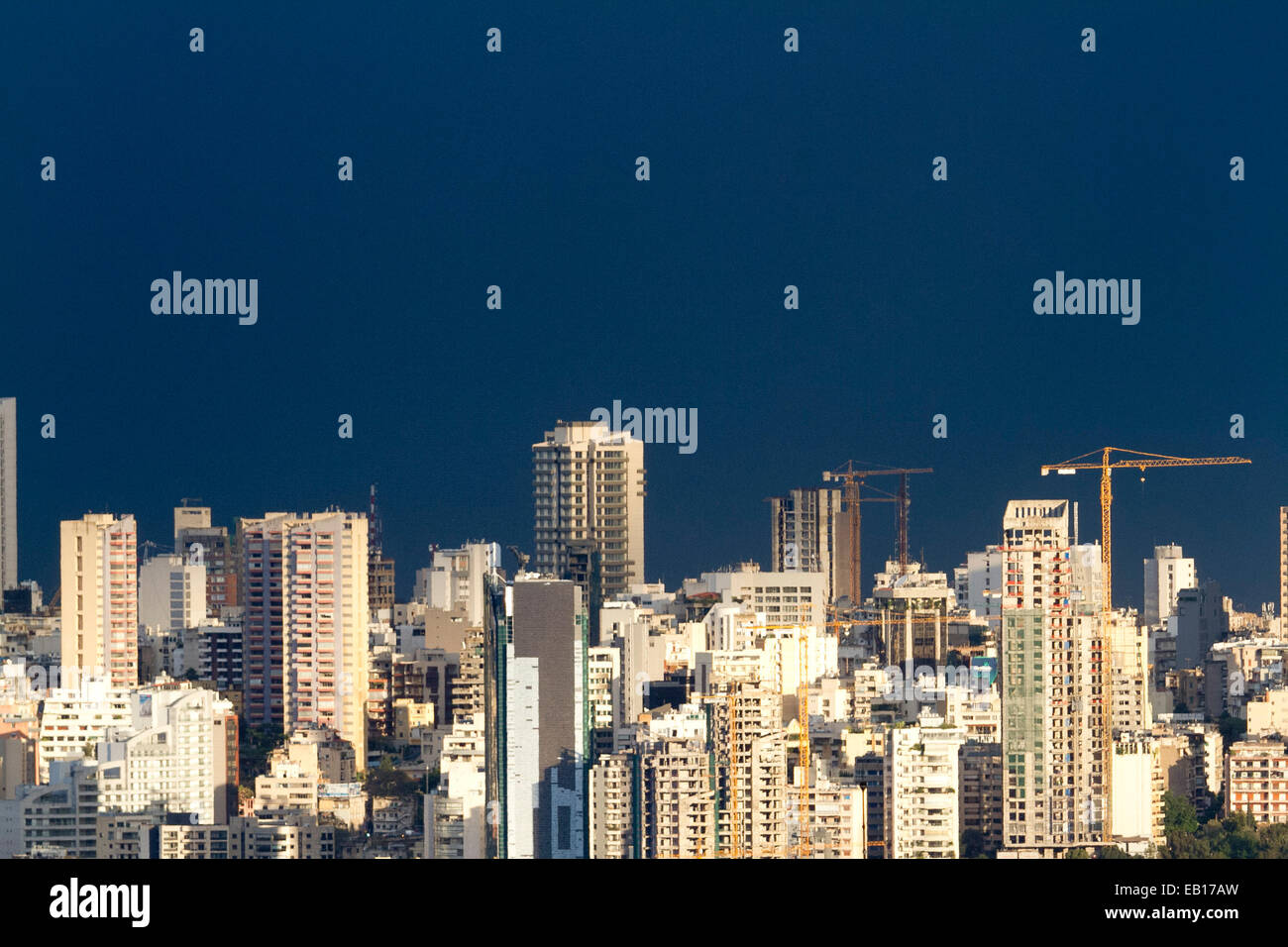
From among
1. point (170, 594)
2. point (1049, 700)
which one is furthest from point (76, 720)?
point (1049, 700)

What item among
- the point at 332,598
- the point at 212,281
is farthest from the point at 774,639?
the point at 212,281

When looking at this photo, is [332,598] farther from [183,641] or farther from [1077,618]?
[1077,618]

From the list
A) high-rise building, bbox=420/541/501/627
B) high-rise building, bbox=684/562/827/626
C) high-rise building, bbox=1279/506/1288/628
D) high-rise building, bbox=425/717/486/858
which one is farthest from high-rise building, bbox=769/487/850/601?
high-rise building, bbox=425/717/486/858

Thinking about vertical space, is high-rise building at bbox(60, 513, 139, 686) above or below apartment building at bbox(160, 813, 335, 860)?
above

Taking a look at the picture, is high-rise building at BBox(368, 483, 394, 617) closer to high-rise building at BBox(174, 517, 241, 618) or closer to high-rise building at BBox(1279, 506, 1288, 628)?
high-rise building at BBox(174, 517, 241, 618)

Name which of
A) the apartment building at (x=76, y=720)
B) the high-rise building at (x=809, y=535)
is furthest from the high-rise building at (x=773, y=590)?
the apartment building at (x=76, y=720)

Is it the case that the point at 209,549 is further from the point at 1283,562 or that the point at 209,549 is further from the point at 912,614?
the point at 1283,562

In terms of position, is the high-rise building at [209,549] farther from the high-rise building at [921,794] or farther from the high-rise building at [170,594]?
the high-rise building at [921,794]
